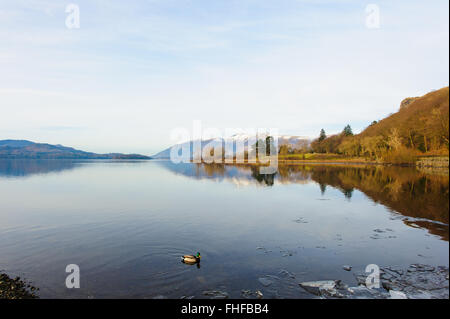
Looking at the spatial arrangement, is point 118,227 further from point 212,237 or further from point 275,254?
point 275,254

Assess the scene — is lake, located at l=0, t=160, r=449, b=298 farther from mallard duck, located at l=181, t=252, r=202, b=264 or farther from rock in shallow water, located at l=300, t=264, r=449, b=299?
rock in shallow water, located at l=300, t=264, r=449, b=299

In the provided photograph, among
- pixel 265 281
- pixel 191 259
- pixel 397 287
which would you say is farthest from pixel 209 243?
pixel 397 287

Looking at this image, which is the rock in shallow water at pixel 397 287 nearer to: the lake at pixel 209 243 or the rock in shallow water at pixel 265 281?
the lake at pixel 209 243

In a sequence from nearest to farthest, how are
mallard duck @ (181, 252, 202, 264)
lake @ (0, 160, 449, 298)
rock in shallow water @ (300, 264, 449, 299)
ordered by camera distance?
rock in shallow water @ (300, 264, 449, 299)
lake @ (0, 160, 449, 298)
mallard duck @ (181, 252, 202, 264)

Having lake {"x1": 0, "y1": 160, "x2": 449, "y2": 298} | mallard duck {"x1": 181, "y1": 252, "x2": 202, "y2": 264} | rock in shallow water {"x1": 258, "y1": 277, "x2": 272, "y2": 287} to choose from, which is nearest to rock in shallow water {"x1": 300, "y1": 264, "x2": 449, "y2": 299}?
lake {"x1": 0, "y1": 160, "x2": 449, "y2": 298}

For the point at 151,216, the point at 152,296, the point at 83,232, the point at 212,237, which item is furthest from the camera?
the point at 151,216

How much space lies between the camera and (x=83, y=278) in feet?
45.0

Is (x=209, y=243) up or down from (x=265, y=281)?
up

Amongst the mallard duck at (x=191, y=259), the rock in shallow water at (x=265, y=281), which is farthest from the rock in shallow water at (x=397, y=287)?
the mallard duck at (x=191, y=259)

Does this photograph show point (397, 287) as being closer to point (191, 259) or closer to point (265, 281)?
point (265, 281)

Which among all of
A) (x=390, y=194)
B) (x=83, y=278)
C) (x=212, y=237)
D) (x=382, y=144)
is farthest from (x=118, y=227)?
(x=382, y=144)

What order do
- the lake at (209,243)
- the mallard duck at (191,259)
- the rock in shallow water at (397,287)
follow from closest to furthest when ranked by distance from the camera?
the rock in shallow water at (397,287) → the lake at (209,243) → the mallard duck at (191,259)

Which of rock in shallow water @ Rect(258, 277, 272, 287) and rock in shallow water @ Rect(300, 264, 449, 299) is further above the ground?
rock in shallow water @ Rect(300, 264, 449, 299)

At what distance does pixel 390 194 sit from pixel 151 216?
34.7m
